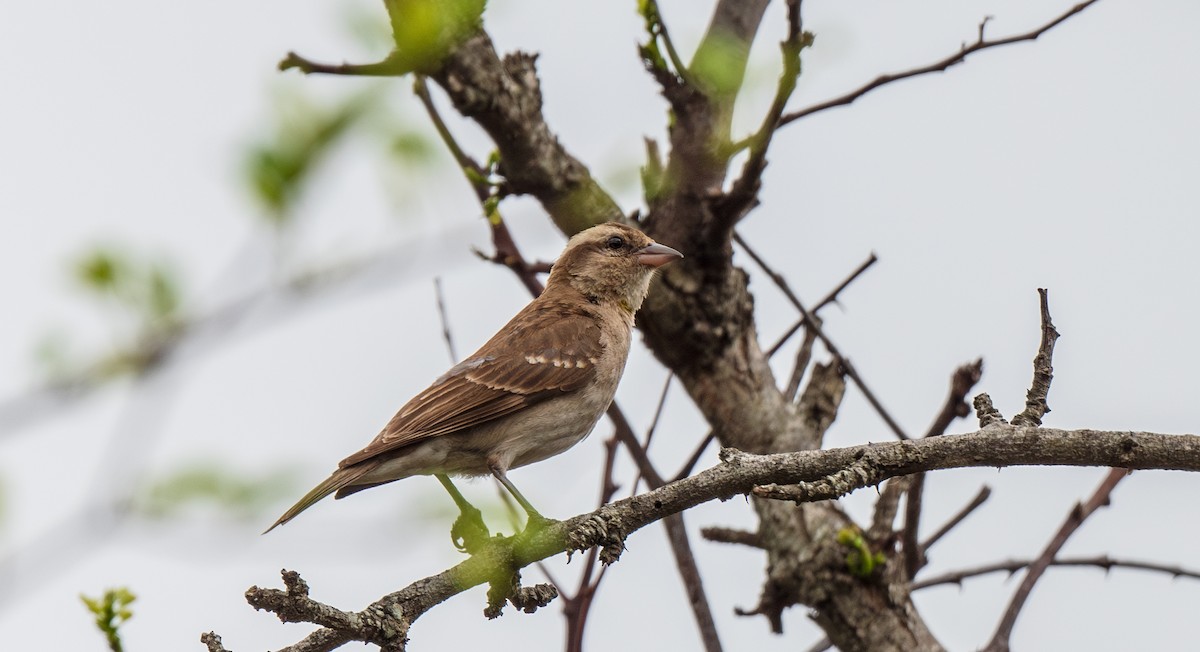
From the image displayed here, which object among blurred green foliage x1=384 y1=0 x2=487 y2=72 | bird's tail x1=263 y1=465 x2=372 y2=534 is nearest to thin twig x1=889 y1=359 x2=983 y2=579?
bird's tail x1=263 y1=465 x2=372 y2=534

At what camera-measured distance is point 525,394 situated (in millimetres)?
6523

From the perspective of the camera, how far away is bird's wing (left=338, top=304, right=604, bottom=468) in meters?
6.15

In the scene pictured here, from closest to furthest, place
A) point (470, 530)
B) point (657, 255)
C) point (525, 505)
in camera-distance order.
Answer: point (470, 530) < point (525, 505) < point (657, 255)

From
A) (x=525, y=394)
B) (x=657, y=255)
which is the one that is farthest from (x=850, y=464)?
(x=657, y=255)

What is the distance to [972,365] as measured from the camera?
20.4 ft

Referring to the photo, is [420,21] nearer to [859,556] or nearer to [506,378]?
[506,378]

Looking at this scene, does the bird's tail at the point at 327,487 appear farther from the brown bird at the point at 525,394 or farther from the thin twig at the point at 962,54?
the thin twig at the point at 962,54

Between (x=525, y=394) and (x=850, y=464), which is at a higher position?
(x=525, y=394)

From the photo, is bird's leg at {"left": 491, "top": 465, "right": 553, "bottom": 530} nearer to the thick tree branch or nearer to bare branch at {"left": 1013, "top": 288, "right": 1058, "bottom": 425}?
the thick tree branch

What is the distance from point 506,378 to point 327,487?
137 cm

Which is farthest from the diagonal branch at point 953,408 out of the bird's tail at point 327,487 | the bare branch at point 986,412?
the bird's tail at point 327,487

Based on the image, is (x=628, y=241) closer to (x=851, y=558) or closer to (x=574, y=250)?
(x=574, y=250)

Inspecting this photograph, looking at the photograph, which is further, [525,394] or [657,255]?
[657,255]

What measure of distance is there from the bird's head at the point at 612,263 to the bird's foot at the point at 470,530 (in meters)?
1.91
